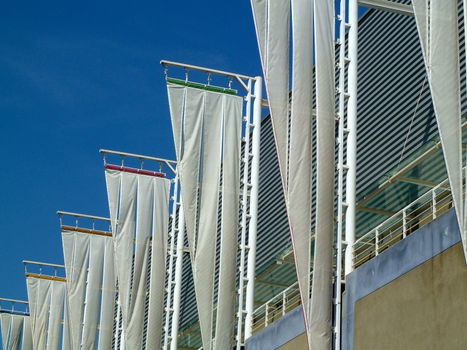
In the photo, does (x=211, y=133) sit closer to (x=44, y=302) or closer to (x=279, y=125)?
(x=279, y=125)

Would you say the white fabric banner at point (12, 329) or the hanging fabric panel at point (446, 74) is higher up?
the white fabric banner at point (12, 329)

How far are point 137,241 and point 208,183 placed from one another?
239 inches

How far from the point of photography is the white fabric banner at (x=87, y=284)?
42031mm

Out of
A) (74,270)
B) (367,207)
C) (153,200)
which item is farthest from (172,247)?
(367,207)

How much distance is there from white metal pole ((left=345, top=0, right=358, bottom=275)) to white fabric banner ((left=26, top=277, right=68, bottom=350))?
86.4 feet

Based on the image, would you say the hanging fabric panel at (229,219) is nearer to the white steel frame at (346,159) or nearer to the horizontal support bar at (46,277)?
the white steel frame at (346,159)

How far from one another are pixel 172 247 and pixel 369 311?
617 inches

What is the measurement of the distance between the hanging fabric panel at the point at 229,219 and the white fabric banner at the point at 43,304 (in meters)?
20.7

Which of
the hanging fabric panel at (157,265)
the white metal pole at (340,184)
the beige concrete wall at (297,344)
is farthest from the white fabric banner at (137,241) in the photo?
the white metal pole at (340,184)

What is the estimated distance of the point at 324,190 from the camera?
24.0 m

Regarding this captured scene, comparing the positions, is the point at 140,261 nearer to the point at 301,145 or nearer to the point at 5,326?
the point at 301,145

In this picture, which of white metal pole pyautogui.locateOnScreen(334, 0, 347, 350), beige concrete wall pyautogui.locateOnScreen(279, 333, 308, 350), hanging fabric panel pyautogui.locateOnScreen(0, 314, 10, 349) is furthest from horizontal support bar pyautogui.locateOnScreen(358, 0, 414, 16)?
hanging fabric panel pyautogui.locateOnScreen(0, 314, 10, 349)

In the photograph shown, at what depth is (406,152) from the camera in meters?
29.0

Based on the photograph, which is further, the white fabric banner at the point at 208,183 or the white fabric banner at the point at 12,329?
the white fabric banner at the point at 12,329
